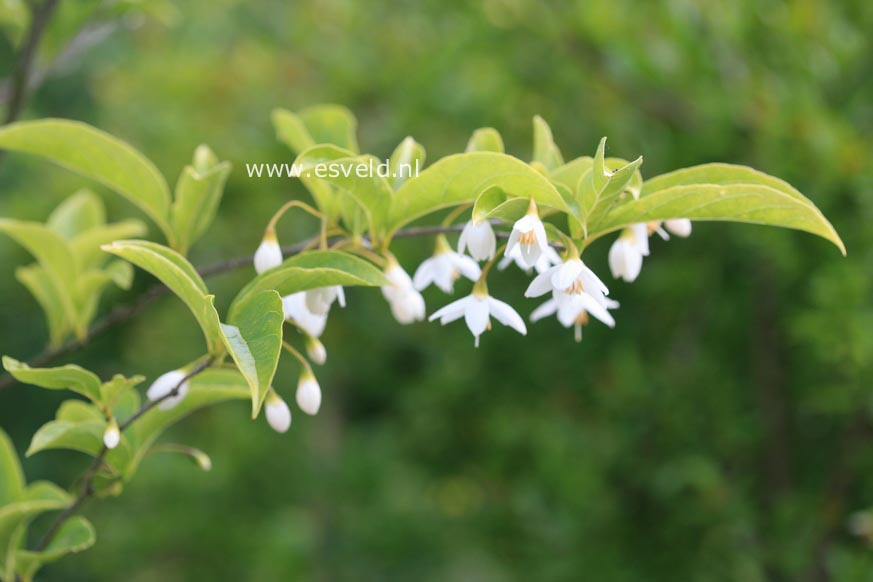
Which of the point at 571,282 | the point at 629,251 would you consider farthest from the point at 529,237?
the point at 629,251

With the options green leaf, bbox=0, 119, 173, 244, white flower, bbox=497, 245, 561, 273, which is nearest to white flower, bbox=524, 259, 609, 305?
white flower, bbox=497, 245, 561, 273

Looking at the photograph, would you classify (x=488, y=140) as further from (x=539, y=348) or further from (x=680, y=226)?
(x=539, y=348)

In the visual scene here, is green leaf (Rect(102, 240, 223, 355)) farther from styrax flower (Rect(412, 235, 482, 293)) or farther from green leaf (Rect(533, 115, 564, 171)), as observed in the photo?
green leaf (Rect(533, 115, 564, 171))

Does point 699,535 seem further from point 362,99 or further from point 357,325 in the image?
point 362,99

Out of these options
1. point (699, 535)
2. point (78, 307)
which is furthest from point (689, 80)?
point (78, 307)

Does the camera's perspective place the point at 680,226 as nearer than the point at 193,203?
Yes
